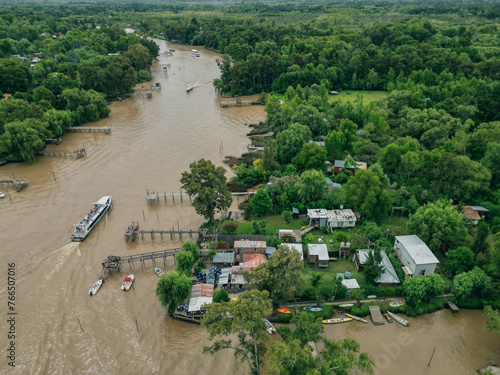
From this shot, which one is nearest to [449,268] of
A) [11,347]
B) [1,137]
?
[11,347]

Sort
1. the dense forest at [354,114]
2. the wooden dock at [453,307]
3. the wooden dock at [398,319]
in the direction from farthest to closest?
1. the dense forest at [354,114]
2. the wooden dock at [453,307]
3. the wooden dock at [398,319]

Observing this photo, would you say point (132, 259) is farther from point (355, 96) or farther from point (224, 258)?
point (355, 96)

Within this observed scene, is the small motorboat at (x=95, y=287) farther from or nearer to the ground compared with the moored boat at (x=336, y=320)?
farther from the ground

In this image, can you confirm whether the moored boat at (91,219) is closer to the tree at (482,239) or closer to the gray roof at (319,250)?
the gray roof at (319,250)

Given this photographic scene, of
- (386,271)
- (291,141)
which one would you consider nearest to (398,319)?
(386,271)

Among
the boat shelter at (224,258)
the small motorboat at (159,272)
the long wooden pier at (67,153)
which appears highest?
the long wooden pier at (67,153)

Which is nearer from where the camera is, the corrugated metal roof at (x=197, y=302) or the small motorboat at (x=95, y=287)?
the corrugated metal roof at (x=197, y=302)

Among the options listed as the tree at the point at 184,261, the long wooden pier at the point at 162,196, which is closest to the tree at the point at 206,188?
the tree at the point at 184,261
